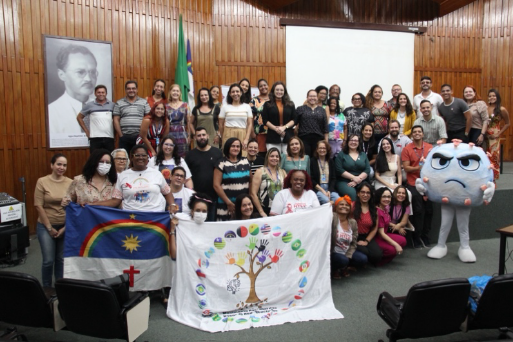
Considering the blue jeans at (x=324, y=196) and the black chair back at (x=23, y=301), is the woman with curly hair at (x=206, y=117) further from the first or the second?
the black chair back at (x=23, y=301)

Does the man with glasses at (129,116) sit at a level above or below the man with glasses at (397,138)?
above

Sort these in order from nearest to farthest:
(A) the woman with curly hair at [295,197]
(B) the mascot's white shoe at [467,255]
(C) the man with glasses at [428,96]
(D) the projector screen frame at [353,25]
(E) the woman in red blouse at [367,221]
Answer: (A) the woman with curly hair at [295,197] < (E) the woman in red blouse at [367,221] < (B) the mascot's white shoe at [467,255] < (C) the man with glasses at [428,96] < (D) the projector screen frame at [353,25]

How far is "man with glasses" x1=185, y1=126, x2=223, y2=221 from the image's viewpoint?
4754mm

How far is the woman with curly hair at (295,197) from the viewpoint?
14.6 feet

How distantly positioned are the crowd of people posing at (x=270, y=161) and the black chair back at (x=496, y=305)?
1643mm

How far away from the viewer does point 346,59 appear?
9.27 metres

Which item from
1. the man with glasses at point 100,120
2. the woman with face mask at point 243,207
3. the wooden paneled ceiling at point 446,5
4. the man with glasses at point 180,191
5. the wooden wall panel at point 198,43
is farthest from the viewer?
the wooden paneled ceiling at point 446,5

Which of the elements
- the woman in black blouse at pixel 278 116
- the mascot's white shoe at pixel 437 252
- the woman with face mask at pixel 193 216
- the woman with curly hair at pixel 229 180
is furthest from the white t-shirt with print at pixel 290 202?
the mascot's white shoe at pixel 437 252

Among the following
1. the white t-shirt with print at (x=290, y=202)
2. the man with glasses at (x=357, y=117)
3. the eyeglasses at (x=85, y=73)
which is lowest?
the white t-shirt with print at (x=290, y=202)

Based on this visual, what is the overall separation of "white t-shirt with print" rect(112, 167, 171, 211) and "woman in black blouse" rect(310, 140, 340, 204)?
2180 mm

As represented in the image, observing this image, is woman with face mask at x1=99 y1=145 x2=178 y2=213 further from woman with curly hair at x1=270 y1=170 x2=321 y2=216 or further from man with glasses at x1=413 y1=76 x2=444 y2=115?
man with glasses at x1=413 y1=76 x2=444 y2=115

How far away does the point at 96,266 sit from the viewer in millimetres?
3904

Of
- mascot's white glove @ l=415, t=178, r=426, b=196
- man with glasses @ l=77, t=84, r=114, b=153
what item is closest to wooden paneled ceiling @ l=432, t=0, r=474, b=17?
mascot's white glove @ l=415, t=178, r=426, b=196

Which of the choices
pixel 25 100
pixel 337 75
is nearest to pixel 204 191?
pixel 25 100
